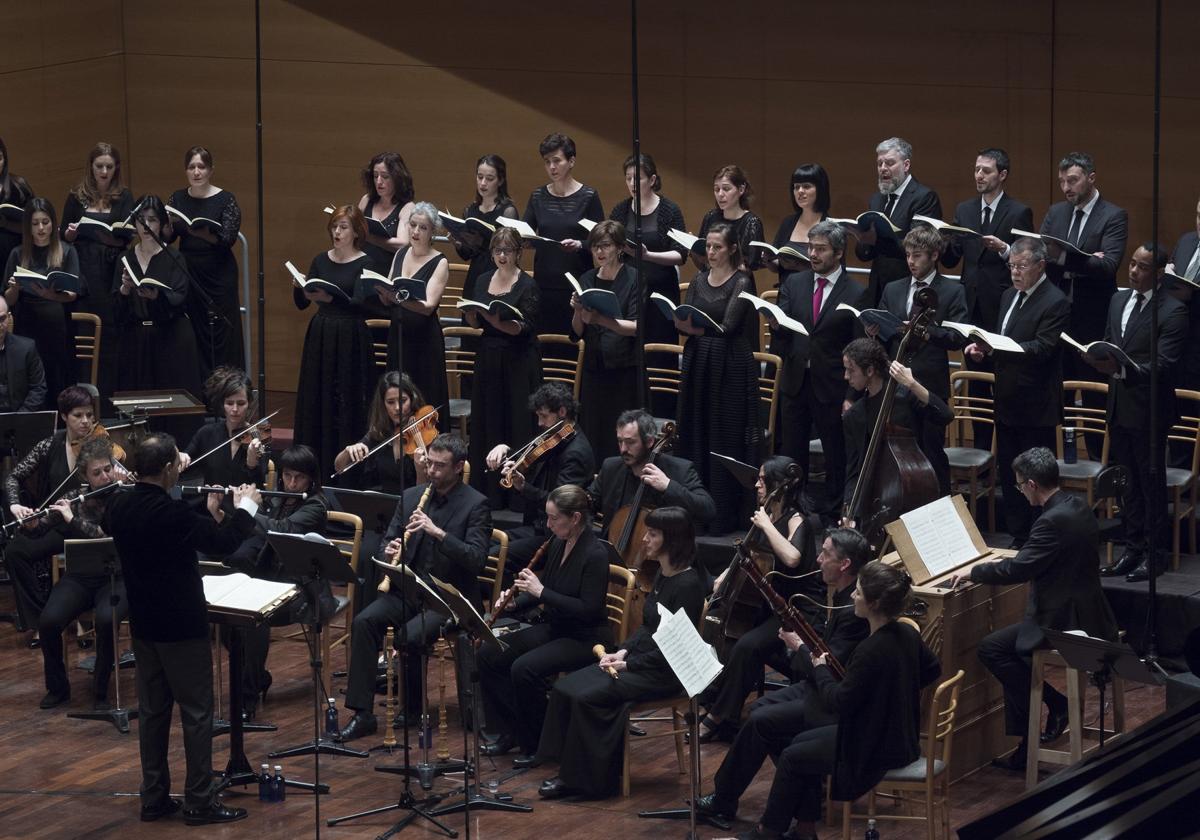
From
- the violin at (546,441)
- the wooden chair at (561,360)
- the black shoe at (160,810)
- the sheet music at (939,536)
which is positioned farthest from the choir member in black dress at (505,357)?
the black shoe at (160,810)

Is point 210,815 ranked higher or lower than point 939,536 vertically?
lower

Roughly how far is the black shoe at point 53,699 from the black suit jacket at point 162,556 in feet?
5.00

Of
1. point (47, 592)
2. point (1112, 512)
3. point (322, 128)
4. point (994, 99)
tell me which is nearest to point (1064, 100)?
point (994, 99)

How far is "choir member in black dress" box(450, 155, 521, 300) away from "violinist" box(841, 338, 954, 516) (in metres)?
2.22

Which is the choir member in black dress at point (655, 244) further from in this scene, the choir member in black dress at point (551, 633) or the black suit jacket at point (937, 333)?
the choir member in black dress at point (551, 633)

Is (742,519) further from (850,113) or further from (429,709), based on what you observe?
(850,113)

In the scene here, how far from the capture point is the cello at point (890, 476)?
6754 mm

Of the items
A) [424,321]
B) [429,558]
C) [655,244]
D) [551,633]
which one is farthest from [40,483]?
[655,244]

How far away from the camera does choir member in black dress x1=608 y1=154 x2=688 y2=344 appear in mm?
8555

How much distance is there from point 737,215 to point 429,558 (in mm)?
2440

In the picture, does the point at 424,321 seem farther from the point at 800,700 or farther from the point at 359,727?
the point at 800,700

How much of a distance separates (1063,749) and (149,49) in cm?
786

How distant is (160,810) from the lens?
245 inches

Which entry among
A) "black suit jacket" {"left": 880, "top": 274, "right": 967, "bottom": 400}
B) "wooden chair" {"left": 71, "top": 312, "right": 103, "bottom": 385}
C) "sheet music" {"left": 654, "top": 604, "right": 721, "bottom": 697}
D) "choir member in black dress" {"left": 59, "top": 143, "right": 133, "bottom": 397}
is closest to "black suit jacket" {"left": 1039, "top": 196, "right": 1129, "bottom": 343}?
"black suit jacket" {"left": 880, "top": 274, "right": 967, "bottom": 400}
